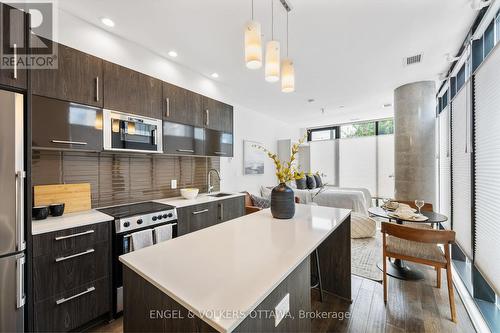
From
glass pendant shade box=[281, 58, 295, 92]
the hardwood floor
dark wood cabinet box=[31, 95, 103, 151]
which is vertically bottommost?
the hardwood floor

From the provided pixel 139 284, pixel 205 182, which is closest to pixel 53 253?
pixel 139 284

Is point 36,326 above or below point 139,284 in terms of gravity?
below

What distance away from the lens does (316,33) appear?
227 centimetres

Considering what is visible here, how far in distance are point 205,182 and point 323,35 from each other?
272 centimetres

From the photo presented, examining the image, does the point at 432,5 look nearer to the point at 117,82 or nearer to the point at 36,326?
the point at 117,82

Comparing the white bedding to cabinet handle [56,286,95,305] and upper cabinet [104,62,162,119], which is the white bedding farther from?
cabinet handle [56,286,95,305]

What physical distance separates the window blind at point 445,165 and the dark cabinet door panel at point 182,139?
367cm

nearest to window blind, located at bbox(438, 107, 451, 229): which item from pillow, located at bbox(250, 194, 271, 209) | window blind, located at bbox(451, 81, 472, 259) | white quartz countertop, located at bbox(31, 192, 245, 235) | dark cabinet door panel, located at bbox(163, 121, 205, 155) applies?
window blind, located at bbox(451, 81, 472, 259)

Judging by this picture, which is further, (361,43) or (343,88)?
(343,88)

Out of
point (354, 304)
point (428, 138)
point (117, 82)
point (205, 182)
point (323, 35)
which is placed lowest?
point (354, 304)

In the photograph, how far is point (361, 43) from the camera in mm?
2479

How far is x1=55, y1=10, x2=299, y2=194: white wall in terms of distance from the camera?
208 centimetres

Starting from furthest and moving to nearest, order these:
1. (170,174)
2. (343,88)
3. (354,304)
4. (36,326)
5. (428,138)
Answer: (343,88), (428,138), (170,174), (354,304), (36,326)

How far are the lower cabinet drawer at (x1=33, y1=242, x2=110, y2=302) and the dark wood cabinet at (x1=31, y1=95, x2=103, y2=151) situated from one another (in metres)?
0.90
